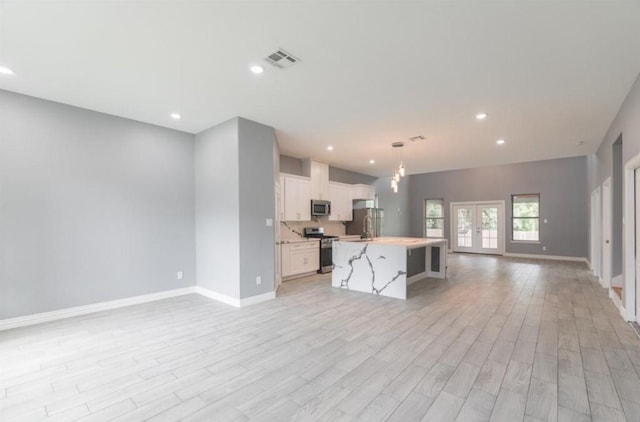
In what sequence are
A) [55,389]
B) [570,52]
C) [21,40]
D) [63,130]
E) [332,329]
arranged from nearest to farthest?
[55,389]
[21,40]
[570,52]
[332,329]
[63,130]

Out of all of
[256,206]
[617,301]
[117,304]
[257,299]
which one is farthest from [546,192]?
[117,304]

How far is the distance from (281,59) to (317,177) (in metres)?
4.43

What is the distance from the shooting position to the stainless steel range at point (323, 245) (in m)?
6.76

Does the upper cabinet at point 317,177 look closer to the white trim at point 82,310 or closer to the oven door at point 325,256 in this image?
the oven door at point 325,256

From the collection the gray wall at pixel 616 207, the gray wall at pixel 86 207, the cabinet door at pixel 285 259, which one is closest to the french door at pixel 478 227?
the gray wall at pixel 616 207

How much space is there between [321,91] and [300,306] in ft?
9.96

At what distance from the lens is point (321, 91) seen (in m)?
3.46

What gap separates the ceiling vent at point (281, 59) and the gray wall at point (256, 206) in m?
1.69

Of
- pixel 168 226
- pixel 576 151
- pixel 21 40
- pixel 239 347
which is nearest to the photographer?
pixel 21 40

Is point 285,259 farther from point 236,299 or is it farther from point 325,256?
point 236,299

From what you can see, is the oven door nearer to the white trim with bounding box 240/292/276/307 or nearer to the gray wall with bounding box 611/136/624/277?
the white trim with bounding box 240/292/276/307

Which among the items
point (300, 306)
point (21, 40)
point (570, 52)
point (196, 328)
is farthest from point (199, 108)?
point (570, 52)

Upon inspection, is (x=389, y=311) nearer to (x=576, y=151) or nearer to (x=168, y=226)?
(x=168, y=226)

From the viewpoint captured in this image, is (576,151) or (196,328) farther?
A: (576,151)
